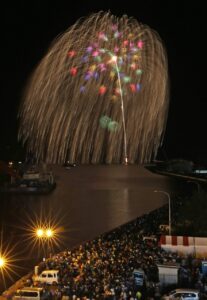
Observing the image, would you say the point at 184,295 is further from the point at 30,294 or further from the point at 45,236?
the point at 45,236

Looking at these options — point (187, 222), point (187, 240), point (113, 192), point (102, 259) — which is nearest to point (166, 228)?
point (187, 222)

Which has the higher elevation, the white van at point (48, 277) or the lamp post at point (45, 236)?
the white van at point (48, 277)

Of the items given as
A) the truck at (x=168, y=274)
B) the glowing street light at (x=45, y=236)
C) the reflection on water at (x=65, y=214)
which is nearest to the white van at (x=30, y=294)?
the reflection on water at (x=65, y=214)

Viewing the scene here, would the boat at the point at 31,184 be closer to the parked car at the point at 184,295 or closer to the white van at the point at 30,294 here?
the white van at the point at 30,294

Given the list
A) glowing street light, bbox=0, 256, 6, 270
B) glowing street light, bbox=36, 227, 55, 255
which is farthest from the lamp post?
glowing street light, bbox=0, 256, 6, 270

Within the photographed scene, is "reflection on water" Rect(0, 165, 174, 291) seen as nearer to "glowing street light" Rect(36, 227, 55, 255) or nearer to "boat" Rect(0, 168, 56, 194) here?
"glowing street light" Rect(36, 227, 55, 255)

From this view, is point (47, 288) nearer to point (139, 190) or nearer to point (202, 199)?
point (202, 199)
